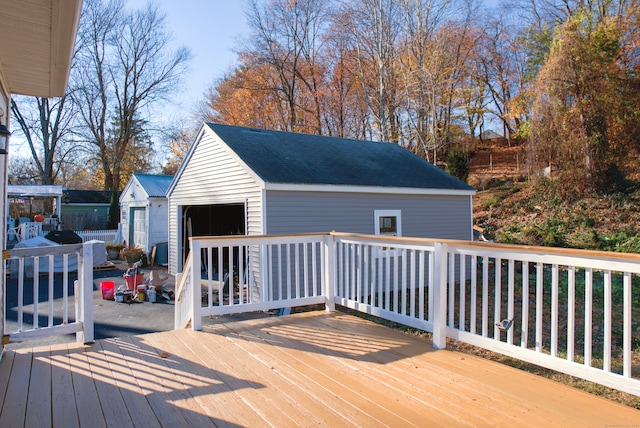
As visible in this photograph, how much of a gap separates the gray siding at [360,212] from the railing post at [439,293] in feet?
15.5

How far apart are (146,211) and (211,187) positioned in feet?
18.3

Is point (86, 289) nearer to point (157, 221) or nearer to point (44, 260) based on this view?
point (44, 260)

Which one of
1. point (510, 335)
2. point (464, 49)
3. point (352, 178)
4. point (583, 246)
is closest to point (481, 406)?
point (510, 335)

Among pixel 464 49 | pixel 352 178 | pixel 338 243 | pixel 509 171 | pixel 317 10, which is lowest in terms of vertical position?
pixel 338 243

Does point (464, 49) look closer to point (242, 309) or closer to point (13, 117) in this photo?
point (242, 309)

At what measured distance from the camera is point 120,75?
79.9 ft

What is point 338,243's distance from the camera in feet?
16.1

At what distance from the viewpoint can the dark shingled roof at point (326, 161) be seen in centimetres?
834

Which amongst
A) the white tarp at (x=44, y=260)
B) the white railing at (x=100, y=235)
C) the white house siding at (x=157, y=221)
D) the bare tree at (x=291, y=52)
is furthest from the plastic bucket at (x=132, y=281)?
the bare tree at (x=291, y=52)

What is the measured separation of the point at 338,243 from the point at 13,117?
79.3 feet

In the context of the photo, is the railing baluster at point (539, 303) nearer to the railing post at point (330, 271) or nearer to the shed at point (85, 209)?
the railing post at point (330, 271)

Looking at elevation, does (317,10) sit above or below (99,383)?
above

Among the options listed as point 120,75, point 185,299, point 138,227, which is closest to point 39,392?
point 185,299

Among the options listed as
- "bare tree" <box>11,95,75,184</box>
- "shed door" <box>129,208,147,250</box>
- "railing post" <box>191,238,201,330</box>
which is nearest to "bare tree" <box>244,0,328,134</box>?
"shed door" <box>129,208,147,250</box>
